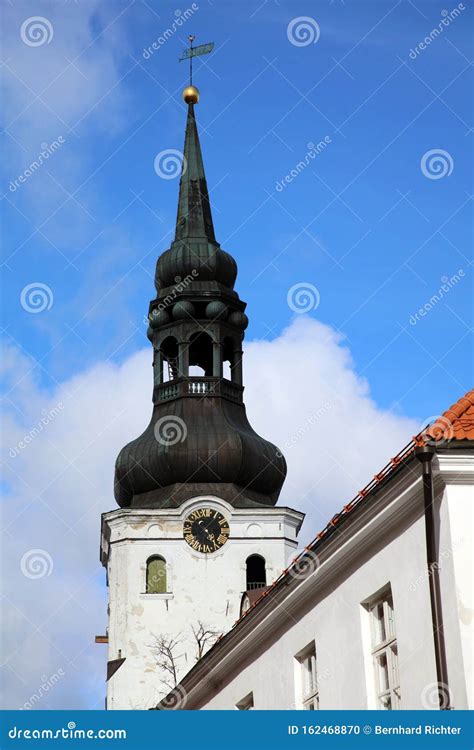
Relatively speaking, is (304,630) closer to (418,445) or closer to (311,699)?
(311,699)

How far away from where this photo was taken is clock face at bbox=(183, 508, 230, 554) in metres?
50.1

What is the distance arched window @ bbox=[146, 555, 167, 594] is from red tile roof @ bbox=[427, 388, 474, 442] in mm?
34741

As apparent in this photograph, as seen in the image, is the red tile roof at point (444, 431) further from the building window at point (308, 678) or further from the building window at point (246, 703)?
the building window at point (246, 703)

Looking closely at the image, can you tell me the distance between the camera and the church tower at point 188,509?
4844cm

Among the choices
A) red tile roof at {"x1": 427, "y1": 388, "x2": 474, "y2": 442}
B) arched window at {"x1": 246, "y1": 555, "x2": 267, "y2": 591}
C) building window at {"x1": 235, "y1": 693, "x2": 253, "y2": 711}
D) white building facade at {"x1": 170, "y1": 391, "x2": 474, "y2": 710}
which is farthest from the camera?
arched window at {"x1": 246, "y1": 555, "x2": 267, "y2": 591}

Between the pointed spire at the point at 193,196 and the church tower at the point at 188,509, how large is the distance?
7.36ft

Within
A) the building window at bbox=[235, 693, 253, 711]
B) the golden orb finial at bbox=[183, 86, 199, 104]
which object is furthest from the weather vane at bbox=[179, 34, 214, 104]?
the building window at bbox=[235, 693, 253, 711]

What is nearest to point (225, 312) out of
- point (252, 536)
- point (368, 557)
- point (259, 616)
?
point (252, 536)

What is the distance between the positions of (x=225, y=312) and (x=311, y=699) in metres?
33.9

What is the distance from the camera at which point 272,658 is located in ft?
70.0

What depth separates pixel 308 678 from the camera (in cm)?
1983

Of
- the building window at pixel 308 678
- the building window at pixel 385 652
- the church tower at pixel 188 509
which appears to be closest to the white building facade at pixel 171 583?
the church tower at pixel 188 509

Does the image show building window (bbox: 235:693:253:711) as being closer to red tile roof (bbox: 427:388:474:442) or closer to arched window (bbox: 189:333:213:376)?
red tile roof (bbox: 427:388:474:442)

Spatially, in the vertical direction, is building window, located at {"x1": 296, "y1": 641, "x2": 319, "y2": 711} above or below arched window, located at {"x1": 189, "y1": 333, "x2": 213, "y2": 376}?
below
